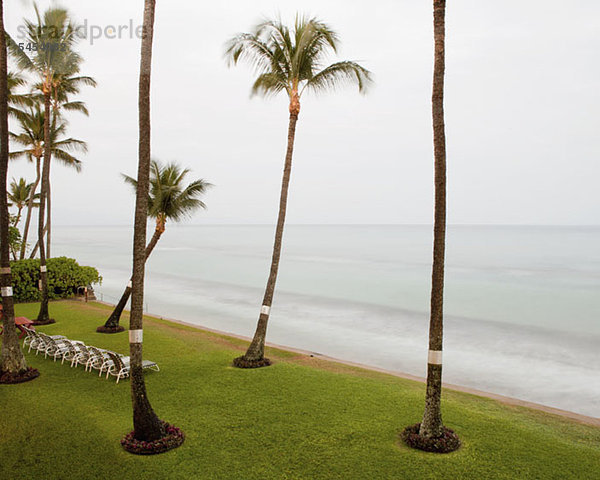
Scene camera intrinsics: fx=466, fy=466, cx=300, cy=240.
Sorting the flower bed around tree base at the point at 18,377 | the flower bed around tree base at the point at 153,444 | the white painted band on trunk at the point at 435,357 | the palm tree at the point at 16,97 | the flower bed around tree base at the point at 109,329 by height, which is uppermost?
the palm tree at the point at 16,97

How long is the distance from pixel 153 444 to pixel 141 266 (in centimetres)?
275

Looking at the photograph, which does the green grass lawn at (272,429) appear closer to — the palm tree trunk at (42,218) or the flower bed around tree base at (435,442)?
the flower bed around tree base at (435,442)

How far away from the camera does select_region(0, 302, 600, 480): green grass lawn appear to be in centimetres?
675

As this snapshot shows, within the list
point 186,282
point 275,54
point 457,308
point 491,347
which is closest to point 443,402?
point 275,54

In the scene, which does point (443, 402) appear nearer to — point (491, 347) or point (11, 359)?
point (11, 359)

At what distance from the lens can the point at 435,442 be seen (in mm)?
7445

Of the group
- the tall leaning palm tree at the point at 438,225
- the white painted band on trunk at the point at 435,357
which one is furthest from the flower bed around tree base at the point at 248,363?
the white painted band on trunk at the point at 435,357

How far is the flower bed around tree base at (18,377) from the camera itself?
1017cm

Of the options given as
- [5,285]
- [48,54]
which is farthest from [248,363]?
[48,54]

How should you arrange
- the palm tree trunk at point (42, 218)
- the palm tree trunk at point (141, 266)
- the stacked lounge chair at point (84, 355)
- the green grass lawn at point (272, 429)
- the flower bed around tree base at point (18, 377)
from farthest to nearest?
the palm tree trunk at point (42, 218), the stacked lounge chair at point (84, 355), the flower bed around tree base at point (18, 377), the palm tree trunk at point (141, 266), the green grass lawn at point (272, 429)

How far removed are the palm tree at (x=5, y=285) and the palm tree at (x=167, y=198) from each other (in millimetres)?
5082

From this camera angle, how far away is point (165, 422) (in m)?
7.89

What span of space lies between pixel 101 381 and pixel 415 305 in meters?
30.4

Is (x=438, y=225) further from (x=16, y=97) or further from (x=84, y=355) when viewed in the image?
(x=16, y=97)
